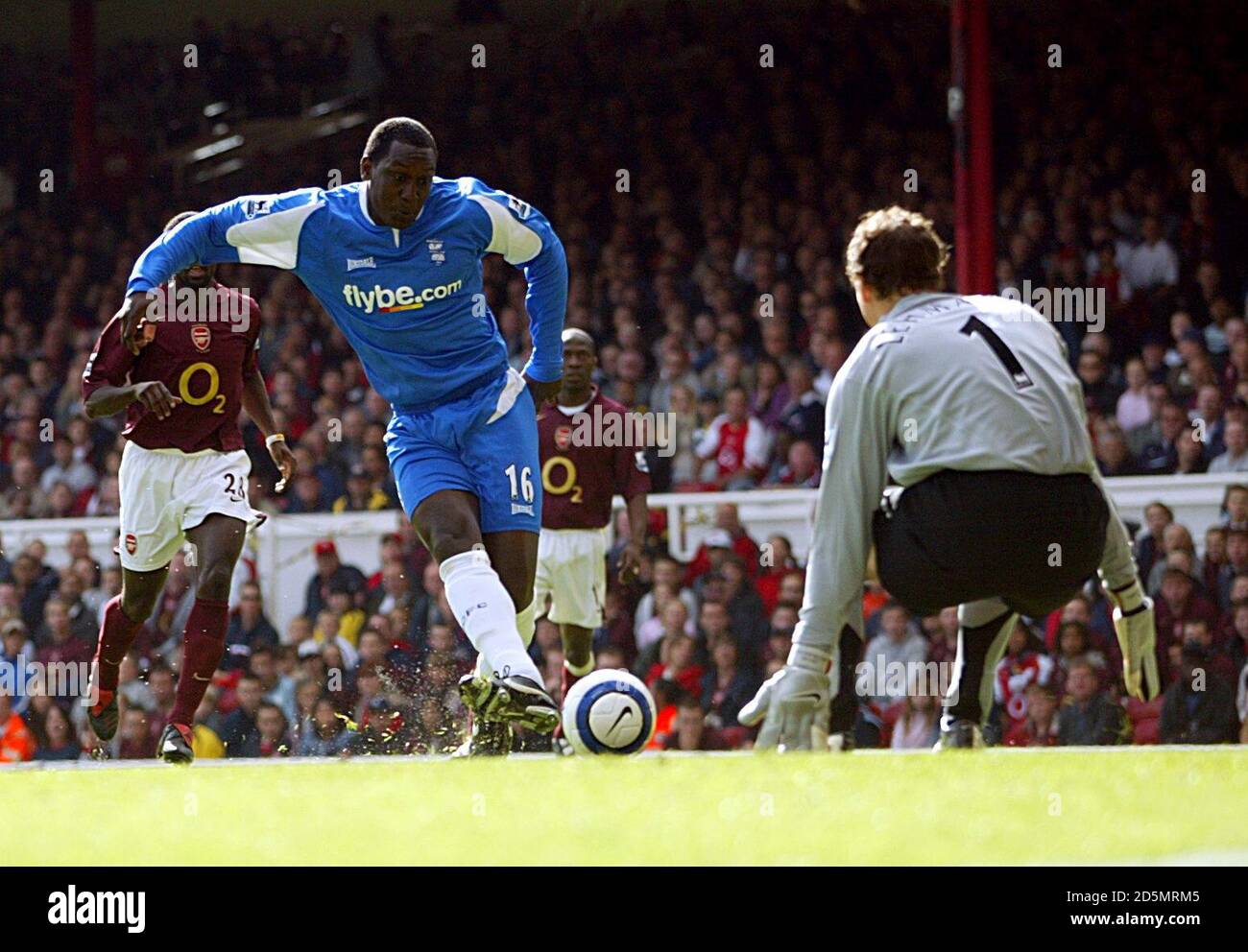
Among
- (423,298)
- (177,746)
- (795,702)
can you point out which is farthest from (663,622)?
(795,702)

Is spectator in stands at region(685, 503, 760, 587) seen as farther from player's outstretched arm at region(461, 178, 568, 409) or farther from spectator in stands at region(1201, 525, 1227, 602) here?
player's outstretched arm at region(461, 178, 568, 409)

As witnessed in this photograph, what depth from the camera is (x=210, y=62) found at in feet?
63.2

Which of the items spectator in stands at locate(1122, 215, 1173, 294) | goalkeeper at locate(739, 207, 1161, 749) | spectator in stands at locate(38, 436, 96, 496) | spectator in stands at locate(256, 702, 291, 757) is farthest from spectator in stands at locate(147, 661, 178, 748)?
goalkeeper at locate(739, 207, 1161, 749)

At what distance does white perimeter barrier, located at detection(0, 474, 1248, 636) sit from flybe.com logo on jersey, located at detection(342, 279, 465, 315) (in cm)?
512

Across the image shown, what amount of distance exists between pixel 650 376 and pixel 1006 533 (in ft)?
29.5

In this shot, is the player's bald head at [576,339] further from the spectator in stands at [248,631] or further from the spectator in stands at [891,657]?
the spectator in stands at [248,631]

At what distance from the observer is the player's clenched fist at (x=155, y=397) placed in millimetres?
7273

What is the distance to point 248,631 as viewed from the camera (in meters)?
12.1

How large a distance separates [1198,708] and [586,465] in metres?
3.36

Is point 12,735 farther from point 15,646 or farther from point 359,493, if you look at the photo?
point 359,493

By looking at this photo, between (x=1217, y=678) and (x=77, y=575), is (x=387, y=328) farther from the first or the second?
(x=77, y=575)

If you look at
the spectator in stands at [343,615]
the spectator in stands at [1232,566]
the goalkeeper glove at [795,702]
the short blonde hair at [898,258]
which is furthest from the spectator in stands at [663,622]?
the goalkeeper glove at [795,702]

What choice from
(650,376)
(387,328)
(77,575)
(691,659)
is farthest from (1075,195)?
(387,328)

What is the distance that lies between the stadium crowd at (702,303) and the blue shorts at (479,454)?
12.2 feet
